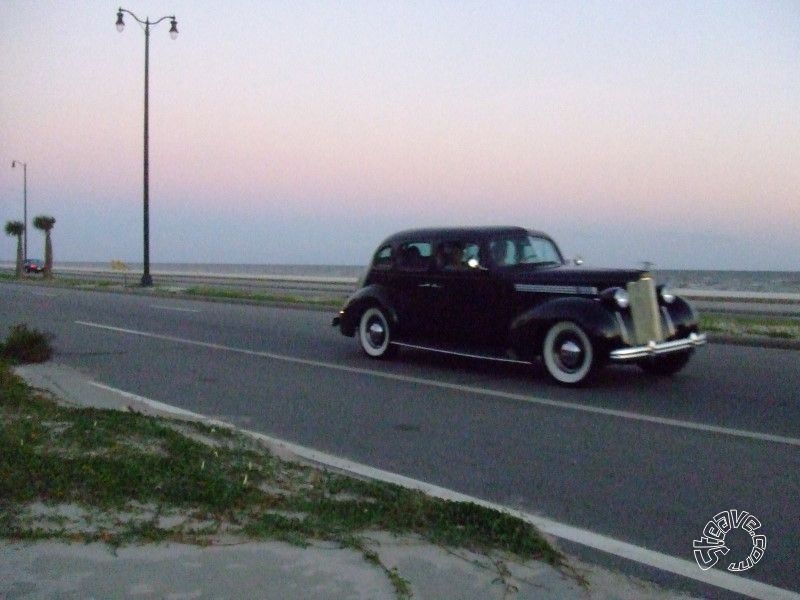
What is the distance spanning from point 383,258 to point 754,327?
6.88m

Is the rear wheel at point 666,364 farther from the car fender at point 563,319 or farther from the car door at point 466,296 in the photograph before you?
the car door at point 466,296

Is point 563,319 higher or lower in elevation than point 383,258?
lower

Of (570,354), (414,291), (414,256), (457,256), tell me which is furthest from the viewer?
(414,256)

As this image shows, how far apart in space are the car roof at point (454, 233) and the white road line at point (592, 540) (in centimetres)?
471

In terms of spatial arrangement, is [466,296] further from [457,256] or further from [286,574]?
[286,574]

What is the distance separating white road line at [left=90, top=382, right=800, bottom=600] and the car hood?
4.10 meters

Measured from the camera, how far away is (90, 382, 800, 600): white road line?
14.0ft

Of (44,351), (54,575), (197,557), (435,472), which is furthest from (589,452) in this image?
(44,351)

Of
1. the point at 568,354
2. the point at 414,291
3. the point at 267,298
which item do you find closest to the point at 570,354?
the point at 568,354

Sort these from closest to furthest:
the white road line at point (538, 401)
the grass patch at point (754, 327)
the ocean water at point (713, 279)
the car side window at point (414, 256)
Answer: the white road line at point (538, 401)
the car side window at point (414, 256)
the grass patch at point (754, 327)
the ocean water at point (713, 279)

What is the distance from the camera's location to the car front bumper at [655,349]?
30.7 feet

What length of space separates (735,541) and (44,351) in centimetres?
956

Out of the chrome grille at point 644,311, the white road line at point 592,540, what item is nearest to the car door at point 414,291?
the chrome grille at point 644,311

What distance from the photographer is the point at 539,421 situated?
806 centimetres
